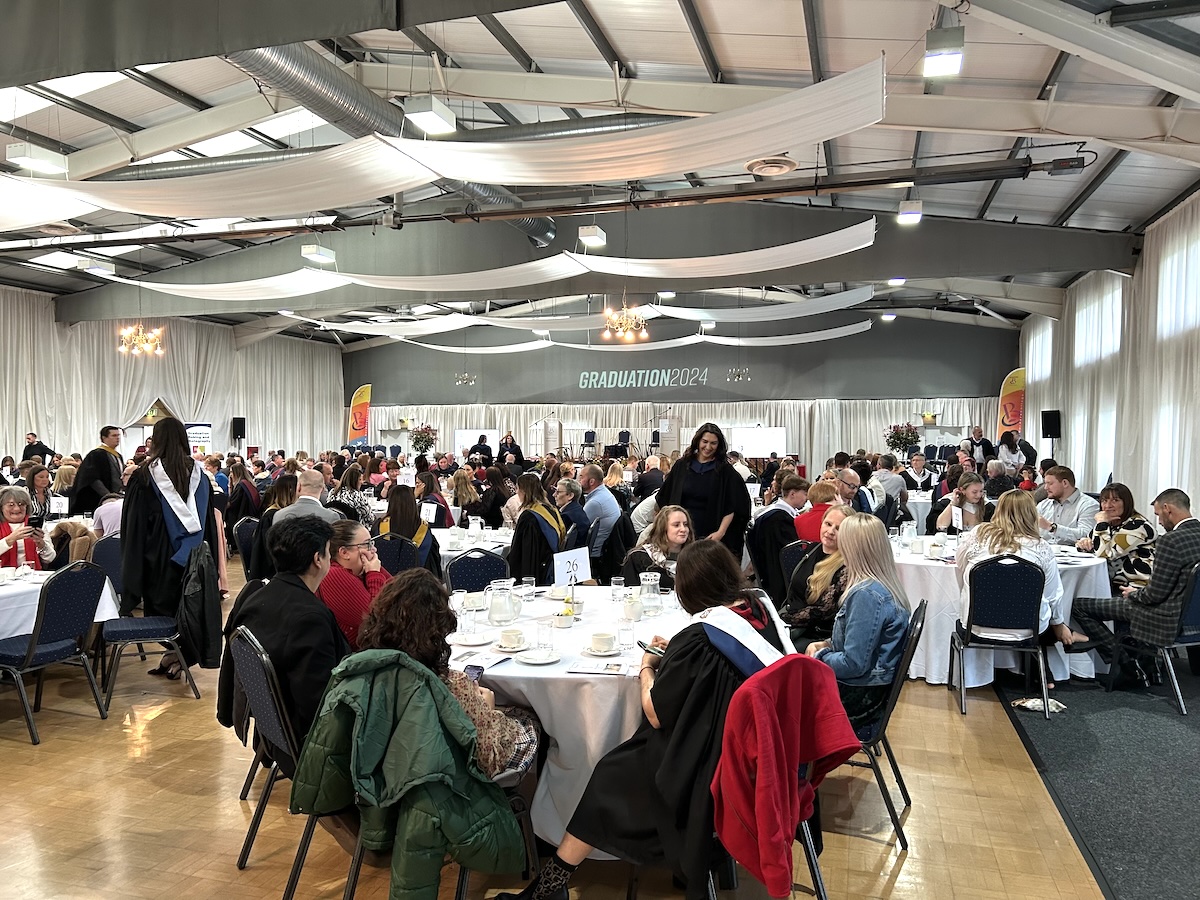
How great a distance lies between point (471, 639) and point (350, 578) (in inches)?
21.3

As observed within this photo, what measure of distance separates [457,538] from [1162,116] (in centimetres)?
607

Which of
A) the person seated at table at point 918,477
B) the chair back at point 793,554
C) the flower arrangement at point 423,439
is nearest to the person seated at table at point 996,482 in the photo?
the person seated at table at point 918,477

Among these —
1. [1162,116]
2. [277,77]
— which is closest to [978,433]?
[1162,116]

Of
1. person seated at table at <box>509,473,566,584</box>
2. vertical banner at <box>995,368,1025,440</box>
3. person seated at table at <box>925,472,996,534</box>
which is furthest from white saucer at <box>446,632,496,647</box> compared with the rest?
vertical banner at <box>995,368,1025,440</box>

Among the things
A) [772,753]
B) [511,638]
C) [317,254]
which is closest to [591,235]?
[317,254]

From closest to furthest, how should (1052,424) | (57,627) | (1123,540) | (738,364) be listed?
1. (57,627)
2. (1123,540)
3. (1052,424)
4. (738,364)

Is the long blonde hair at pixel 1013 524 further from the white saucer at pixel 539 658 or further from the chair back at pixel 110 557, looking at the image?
the chair back at pixel 110 557

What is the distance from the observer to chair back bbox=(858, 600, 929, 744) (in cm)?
331

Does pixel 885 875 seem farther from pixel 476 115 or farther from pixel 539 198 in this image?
pixel 539 198

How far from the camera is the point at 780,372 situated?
845 inches

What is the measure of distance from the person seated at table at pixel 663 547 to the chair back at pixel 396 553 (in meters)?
1.32

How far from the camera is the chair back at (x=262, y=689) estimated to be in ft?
9.11

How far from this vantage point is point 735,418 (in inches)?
842

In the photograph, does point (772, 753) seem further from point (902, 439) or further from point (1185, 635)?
point (902, 439)
